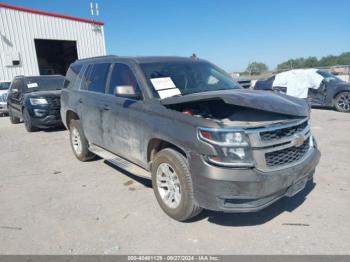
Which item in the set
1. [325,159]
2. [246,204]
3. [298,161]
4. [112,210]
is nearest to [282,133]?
[298,161]

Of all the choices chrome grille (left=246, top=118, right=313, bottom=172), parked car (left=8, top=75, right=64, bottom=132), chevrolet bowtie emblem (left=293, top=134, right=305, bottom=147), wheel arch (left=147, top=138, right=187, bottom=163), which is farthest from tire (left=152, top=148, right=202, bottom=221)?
parked car (left=8, top=75, right=64, bottom=132)

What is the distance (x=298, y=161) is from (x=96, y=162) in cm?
393

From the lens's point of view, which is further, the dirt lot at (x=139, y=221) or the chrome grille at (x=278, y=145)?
the dirt lot at (x=139, y=221)

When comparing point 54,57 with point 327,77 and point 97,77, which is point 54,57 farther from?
point 97,77

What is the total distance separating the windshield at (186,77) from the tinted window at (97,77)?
3.46 feet

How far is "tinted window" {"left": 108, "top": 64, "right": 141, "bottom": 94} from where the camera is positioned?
4.03 meters

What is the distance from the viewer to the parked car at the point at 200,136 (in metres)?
2.80

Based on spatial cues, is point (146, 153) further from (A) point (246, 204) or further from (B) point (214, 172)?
(A) point (246, 204)

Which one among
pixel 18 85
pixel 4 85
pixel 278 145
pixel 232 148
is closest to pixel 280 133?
pixel 278 145

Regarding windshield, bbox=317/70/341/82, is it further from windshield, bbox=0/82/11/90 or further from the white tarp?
windshield, bbox=0/82/11/90

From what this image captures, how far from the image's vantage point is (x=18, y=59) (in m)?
19.0

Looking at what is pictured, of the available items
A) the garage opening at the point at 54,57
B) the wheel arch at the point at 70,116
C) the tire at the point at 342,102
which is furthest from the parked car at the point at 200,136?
the garage opening at the point at 54,57

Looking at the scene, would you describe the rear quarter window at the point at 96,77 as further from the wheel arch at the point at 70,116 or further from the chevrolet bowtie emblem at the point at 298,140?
the chevrolet bowtie emblem at the point at 298,140

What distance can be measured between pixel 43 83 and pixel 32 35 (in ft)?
36.1
